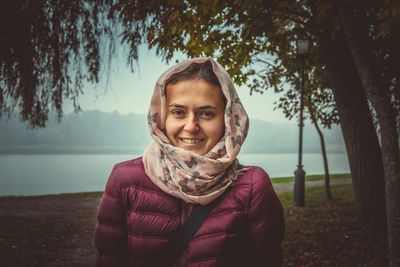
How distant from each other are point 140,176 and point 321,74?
9.41 m

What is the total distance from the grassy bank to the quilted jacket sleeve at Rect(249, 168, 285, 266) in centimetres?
401

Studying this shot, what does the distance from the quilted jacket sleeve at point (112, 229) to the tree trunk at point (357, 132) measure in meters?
6.09

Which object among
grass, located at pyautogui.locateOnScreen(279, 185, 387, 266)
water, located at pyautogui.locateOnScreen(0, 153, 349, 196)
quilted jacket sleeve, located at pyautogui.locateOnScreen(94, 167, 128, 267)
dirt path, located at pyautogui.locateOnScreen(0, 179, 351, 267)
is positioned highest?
quilted jacket sleeve, located at pyautogui.locateOnScreen(94, 167, 128, 267)

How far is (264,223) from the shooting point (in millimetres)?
1637

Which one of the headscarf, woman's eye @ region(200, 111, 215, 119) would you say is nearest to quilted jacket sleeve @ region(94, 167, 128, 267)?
the headscarf

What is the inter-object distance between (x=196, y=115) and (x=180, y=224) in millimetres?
543

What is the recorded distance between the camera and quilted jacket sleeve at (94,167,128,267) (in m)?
1.69

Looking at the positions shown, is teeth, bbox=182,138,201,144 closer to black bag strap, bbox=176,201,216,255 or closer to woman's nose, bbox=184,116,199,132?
woman's nose, bbox=184,116,199,132

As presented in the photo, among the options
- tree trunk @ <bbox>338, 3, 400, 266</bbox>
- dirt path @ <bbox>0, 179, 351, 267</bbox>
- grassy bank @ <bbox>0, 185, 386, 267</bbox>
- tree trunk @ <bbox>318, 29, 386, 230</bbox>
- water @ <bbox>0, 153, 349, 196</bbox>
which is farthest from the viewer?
water @ <bbox>0, 153, 349, 196</bbox>

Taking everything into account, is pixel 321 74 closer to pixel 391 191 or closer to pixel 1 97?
pixel 391 191

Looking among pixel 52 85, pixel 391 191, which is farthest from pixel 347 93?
pixel 52 85

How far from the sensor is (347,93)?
6863 mm

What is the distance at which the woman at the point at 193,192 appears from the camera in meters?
1.64

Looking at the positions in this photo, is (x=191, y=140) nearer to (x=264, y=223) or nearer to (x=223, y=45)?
(x=264, y=223)
